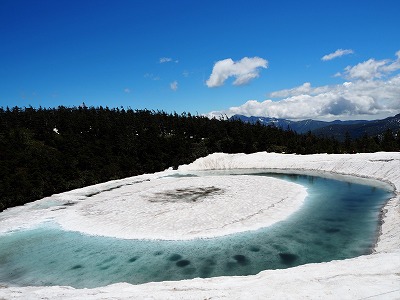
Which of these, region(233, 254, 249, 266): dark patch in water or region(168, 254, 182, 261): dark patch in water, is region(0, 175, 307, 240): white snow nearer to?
region(168, 254, 182, 261): dark patch in water

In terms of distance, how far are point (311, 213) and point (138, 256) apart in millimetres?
23991

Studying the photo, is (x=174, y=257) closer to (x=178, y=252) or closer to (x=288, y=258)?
(x=178, y=252)

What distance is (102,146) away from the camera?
106062 millimetres

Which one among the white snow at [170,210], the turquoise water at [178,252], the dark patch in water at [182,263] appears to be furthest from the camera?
the white snow at [170,210]

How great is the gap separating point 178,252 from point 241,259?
6457mm

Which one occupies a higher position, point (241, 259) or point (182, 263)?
point (241, 259)

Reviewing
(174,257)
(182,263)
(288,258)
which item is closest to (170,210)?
(174,257)

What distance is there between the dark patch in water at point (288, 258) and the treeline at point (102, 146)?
51887 millimetres

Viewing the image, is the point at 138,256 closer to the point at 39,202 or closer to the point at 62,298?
the point at 62,298

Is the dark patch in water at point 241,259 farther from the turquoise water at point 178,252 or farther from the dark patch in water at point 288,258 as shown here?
the dark patch in water at point 288,258

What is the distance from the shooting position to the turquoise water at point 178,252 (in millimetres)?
24859

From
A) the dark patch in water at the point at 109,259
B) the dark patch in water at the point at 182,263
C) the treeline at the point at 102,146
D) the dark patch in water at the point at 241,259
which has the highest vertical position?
the treeline at the point at 102,146

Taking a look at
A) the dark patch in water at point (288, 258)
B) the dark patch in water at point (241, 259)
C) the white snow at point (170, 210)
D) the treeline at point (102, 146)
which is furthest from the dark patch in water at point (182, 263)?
the treeline at point (102, 146)

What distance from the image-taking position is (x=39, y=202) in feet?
192
